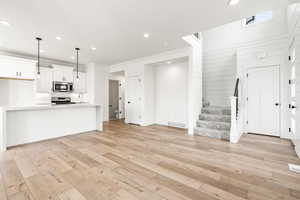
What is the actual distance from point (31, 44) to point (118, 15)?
328 centimetres

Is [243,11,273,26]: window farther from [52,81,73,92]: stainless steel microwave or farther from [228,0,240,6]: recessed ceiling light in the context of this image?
[52,81,73,92]: stainless steel microwave

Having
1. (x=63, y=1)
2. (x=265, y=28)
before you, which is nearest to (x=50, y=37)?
(x=63, y=1)

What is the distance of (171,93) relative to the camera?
18.5 ft

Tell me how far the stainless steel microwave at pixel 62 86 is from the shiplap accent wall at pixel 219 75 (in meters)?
5.72

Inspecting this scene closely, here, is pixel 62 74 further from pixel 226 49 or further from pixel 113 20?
pixel 226 49

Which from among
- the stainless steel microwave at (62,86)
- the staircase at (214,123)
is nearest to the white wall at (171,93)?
the staircase at (214,123)

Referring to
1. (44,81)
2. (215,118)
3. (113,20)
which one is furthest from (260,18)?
(44,81)

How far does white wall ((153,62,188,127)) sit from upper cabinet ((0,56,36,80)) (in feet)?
15.2

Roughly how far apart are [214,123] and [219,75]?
80.2 inches

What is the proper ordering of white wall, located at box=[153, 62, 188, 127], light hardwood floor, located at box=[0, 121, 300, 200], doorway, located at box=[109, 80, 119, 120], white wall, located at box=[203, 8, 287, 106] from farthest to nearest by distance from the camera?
doorway, located at box=[109, 80, 119, 120] < white wall, located at box=[153, 62, 188, 127] < white wall, located at box=[203, 8, 287, 106] < light hardwood floor, located at box=[0, 121, 300, 200]

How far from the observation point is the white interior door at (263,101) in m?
3.99

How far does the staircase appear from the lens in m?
3.98

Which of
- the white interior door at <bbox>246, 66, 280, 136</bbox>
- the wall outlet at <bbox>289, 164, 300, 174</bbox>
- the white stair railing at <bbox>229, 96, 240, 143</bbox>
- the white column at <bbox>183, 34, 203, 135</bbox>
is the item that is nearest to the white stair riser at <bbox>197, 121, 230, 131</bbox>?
the white column at <bbox>183, 34, 203, 135</bbox>

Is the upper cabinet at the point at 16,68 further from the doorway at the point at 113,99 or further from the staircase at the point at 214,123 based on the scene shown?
the staircase at the point at 214,123
